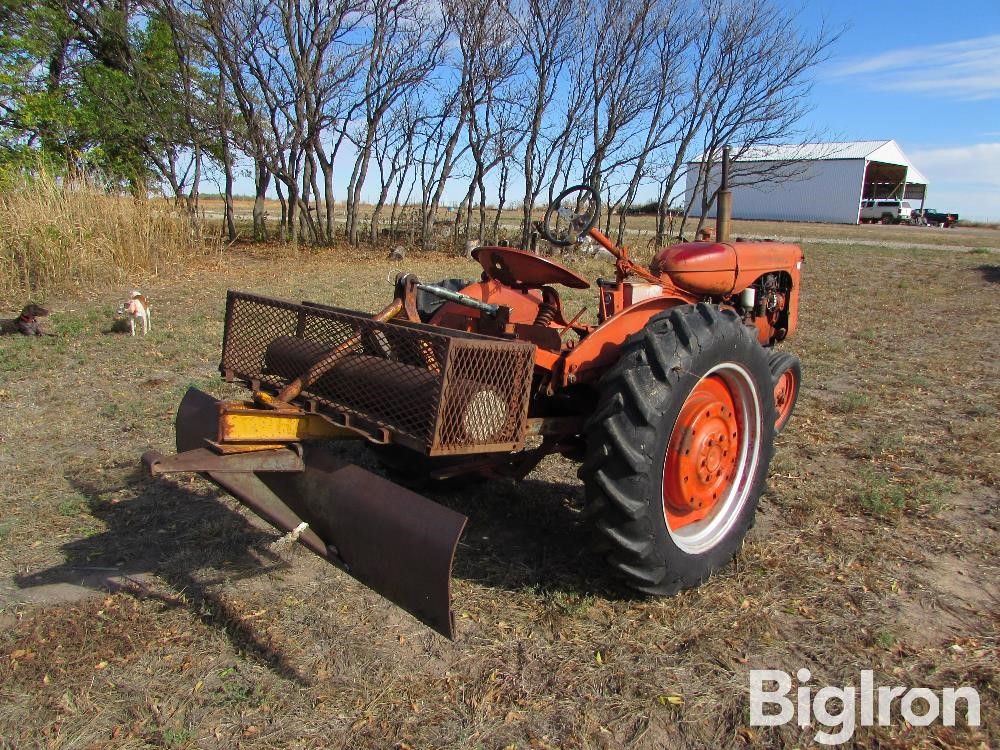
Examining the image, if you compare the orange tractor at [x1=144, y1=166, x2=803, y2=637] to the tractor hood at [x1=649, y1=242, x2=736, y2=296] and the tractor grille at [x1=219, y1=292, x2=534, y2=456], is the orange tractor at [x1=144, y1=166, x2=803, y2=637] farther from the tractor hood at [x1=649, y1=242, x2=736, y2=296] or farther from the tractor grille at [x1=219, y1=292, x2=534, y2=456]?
the tractor hood at [x1=649, y1=242, x2=736, y2=296]

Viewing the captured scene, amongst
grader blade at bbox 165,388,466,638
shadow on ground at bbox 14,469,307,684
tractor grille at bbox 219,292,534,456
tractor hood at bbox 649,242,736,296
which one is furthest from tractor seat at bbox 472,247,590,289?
shadow on ground at bbox 14,469,307,684

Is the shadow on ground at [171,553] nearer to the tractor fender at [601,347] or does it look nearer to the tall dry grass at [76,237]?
the tractor fender at [601,347]

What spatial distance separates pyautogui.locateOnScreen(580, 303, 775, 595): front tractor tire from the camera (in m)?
2.49

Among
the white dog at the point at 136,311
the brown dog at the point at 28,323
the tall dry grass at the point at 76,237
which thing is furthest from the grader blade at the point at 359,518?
the tall dry grass at the point at 76,237

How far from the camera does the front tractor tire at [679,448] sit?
249cm

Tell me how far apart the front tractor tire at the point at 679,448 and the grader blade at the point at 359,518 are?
24.9 inches

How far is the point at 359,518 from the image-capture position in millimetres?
2352

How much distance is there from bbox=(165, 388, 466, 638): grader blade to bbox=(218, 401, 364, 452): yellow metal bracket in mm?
52

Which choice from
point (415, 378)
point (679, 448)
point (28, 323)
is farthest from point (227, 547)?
point (28, 323)

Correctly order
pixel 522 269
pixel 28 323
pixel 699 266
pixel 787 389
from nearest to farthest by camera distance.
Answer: pixel 522 269 → pixel 699 266 → pixel 787 389 → pixel 28 323

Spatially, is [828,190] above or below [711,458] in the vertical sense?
above

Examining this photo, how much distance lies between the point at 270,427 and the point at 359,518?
443 millimetres

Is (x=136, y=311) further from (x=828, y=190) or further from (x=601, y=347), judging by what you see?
(x=828, y=190)

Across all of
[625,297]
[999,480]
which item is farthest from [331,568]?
[999,480]
